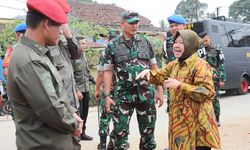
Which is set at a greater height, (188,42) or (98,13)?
(98,13)

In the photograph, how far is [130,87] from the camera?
445 cm

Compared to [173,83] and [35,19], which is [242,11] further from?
[35,19]

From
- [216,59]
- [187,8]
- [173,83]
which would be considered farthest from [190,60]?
[187,8]

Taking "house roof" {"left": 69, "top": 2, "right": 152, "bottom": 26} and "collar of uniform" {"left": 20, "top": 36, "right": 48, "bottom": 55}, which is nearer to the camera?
"collar of uniform" {"left": 20, "top": 36, "right": 48, "bottom": 55}

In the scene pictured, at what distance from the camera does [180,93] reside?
3.62 m

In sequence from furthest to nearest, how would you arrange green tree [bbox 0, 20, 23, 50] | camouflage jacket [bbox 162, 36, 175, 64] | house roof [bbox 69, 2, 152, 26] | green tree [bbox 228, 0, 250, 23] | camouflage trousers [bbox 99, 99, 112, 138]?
green tree [bbox 228, 0, 250, 23] < house roof [bbox 69, 2, 152, 26] < green tree [bbox 0, 20, 23, 50] < camouflage jacket [bbox 162, 36, 175, 64] < camouflage trousers [bbox 99, 99, 112, 138]

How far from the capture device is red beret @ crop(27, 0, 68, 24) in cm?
228

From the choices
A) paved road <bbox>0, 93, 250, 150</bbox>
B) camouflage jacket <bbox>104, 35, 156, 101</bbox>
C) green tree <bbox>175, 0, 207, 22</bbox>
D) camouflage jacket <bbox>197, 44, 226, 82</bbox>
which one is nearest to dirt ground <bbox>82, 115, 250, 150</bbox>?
paved road <bbox>0, 93, 250, 150</bbox>

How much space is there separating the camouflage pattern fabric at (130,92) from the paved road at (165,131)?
142 cm

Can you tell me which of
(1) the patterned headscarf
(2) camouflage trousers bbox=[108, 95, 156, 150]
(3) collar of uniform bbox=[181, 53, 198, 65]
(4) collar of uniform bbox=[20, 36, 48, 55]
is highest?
(4) collar of uniform bbox=[20, 36, 48, 55]

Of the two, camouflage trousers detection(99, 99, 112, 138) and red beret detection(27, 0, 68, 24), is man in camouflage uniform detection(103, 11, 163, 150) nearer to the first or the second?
camouflage trousers detection(99, 99, 112, 138)

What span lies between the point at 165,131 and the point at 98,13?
19544 millimetres

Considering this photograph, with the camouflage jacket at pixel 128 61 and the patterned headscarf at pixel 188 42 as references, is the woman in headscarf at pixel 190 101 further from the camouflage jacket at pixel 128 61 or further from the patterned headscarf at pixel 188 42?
the camouflage jacket at pixel 128 61

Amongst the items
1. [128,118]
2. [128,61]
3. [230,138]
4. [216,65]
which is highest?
[128,61]
